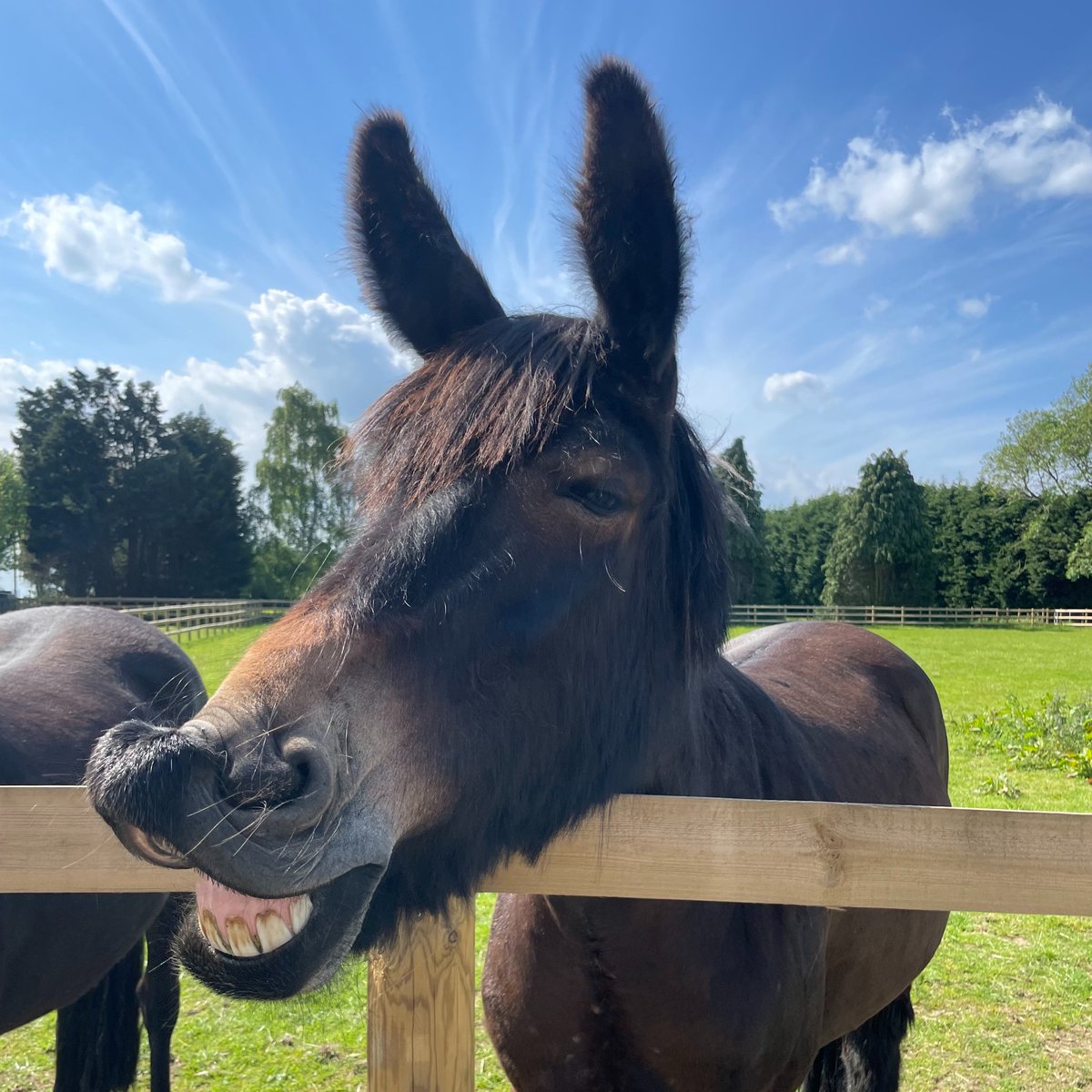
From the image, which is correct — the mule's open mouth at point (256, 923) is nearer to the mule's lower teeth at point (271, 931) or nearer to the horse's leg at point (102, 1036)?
the mule's lower teeth at point (271, 931)

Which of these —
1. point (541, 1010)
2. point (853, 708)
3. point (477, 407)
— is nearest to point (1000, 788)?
point (853, 708)

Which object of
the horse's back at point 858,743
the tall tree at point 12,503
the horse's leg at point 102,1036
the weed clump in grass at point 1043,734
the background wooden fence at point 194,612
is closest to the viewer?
the horse's back at point 858,743

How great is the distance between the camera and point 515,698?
1.71m

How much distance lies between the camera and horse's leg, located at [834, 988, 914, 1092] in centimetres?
393

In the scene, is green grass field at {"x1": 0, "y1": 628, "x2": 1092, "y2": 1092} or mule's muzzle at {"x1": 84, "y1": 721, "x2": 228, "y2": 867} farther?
green grass field at {"x1": 0, "y1": 628, "x2": 1092, "y2": 1092}

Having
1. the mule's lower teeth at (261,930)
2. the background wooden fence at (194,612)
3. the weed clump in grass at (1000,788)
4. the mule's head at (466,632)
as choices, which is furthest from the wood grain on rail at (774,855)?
the background wooden fence at (194,612)

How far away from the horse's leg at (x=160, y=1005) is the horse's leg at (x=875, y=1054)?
3515 mm

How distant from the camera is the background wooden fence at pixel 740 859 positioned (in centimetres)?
187

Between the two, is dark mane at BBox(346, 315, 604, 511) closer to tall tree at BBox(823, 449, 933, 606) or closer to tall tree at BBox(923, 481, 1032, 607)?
tall tree at BBox(823, 449, 933, 606)

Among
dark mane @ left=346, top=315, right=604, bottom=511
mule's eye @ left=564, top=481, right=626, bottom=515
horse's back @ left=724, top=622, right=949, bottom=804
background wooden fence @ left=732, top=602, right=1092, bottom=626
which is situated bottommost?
background wooden fence @ left=732, top=602, right=1092, bottom=626

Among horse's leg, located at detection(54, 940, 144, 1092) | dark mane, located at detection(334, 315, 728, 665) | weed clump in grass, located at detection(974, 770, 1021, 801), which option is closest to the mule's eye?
dark mane, located at detection(334, 315, 728, 665)

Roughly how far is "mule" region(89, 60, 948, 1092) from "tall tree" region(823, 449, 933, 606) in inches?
2003

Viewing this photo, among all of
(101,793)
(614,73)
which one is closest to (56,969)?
(101,793)

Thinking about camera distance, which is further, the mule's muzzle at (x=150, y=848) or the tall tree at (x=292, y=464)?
the tall tree at (x=292, y=464)
